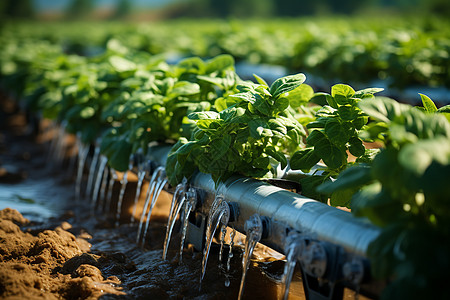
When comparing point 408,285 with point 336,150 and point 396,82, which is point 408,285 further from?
point 396,82

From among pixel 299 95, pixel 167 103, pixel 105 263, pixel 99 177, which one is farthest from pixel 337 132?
pixel 99 177

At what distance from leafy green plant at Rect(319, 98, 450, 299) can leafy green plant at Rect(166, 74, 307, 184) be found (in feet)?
1.86

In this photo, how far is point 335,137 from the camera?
1.93 m

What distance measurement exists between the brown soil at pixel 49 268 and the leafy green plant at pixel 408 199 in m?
1.13

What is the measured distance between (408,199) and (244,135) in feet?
2.68

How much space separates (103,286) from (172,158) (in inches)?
26.6

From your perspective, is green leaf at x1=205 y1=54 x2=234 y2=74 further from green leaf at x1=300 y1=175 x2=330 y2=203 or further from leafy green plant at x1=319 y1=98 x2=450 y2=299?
leafy green plant at x1=319 y1=98 x2=450 y2=299

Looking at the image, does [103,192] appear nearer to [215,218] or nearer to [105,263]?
[105,263]

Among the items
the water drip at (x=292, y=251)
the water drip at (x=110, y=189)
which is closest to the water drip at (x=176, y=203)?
the water drip at (x=292, y=251)

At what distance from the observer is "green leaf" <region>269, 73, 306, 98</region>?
2.00 meters

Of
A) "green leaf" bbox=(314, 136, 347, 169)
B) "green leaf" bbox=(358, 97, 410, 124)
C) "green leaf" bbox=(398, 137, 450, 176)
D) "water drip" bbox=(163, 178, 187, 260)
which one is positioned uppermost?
"green leaf" bbox=(358, 97, 410, 124)

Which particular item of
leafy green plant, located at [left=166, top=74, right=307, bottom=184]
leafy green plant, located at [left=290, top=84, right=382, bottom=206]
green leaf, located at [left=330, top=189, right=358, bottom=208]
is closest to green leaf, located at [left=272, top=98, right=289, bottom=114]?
leafy green plant, located at [left=166, top=74, right=307, bottom=184]

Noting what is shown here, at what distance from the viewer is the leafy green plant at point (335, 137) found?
6.38 ft

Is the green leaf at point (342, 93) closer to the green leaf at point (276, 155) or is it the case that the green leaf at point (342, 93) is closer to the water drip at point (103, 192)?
the green leaf at point (276, 155)
